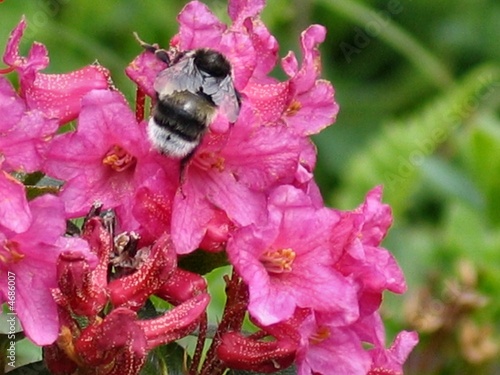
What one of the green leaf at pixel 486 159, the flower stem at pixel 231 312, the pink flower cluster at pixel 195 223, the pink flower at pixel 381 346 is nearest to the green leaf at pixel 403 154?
the green leaf at pixel 486 159

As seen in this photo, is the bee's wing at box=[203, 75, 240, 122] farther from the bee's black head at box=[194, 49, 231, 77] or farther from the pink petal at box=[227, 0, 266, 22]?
the pink petal at box=[227, 0, 266, 22]

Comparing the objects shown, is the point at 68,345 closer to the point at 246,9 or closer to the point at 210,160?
the point at 210,160

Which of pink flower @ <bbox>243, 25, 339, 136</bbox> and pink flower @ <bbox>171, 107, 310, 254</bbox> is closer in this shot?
pink flower @ <bbox>171, 107, 310, 254</bbox>

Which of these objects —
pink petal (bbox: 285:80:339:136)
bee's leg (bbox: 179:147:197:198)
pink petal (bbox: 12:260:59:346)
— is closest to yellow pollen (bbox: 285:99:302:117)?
pink petal (bbox: 285:80:339:136)

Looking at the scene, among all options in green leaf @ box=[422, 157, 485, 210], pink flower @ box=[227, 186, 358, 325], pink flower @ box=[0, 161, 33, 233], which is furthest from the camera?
green leaf @ box=[422, 157, 485, 210]

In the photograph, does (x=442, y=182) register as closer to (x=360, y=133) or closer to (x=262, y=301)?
(x=360, y=133)

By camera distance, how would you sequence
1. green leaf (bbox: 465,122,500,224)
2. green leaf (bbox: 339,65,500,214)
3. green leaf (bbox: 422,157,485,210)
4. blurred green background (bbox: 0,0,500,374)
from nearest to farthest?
blurred green background (bbox: 0,0,500,374) → green leaf (bbox: 465,122,500,224) → green leaf (bbox: 339,65,500,214) → green leaf (bbox: 422,157,485,210)

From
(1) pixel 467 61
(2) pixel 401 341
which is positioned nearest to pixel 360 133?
(1) pixel 467 61
